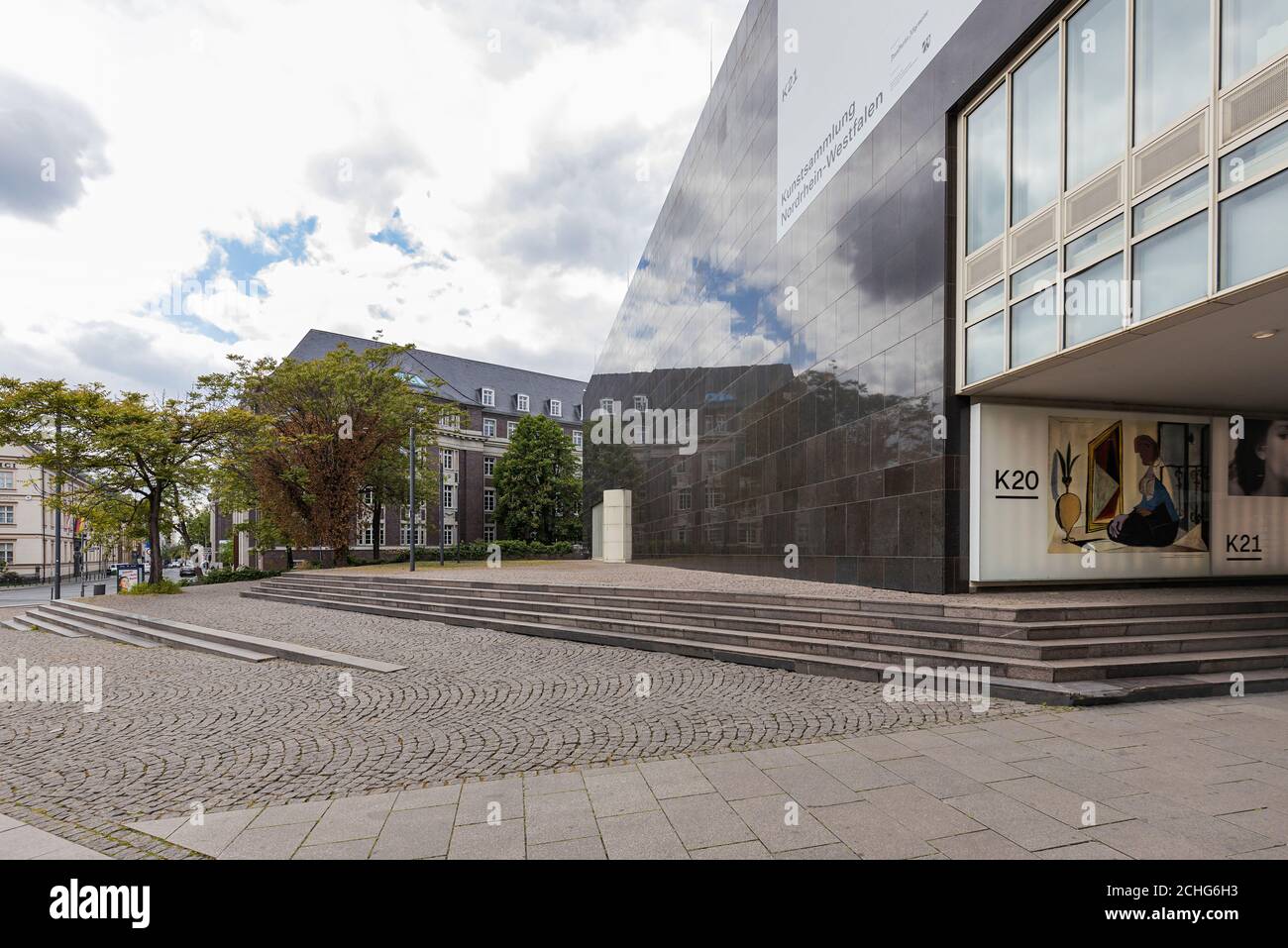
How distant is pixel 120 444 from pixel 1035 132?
26580mm

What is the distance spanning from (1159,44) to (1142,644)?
23.8 ft

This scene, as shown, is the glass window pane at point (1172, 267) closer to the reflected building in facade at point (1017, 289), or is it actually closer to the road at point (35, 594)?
the reflected building in facade at point (1017, 289)

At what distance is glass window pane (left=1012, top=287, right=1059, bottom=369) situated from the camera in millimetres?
9523

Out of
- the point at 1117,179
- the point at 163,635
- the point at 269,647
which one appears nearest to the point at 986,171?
the point at 1117,179

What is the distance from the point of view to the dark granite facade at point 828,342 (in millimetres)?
11539

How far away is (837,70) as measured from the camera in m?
14.5

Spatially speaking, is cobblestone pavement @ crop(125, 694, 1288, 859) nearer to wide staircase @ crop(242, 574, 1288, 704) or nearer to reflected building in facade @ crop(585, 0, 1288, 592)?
wide staircase @ crop(242, 574, 1288, 704)

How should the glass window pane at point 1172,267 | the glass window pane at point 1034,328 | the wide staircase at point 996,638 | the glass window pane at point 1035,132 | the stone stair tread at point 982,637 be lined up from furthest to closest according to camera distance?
the glass window pane at point 1035,132 → the glass window pane at point 1034,328 → the stone stair tread at point 982,637 → the glass window pane at point 1172,267 → the wide staircase at point 996,638

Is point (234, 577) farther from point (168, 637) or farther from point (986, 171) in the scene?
point (986, 171)

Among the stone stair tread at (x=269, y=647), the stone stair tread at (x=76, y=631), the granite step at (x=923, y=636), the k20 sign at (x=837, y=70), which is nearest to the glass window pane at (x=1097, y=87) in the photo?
the k20 sign at (x=837, y=70)

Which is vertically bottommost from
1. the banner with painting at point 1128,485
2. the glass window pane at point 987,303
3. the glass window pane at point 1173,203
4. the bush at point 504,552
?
the bush at point 504,552

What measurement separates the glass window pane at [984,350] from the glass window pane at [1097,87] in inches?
86.2

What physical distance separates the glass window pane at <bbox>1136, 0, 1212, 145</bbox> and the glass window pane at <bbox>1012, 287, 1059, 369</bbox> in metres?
2.21
